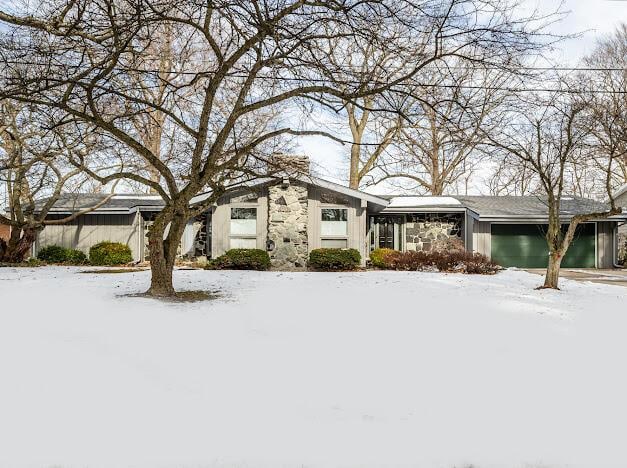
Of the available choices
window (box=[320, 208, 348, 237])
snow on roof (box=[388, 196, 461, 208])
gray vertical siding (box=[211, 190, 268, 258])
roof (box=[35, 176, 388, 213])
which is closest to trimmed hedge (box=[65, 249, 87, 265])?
roof (box=[35, 176, 388, 213])

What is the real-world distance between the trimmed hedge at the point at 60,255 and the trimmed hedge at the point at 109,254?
425mm

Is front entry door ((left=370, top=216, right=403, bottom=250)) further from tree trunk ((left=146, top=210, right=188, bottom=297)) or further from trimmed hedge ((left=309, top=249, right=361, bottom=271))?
tree trunk ((left=146, top=210, right=188, bottom=297))

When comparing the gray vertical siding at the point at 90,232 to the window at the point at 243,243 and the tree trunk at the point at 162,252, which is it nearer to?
the window at the point at 243,243

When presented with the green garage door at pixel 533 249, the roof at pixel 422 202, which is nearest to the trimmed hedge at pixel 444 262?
the roof at pixel 422 202

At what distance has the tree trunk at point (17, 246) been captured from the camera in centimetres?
1580

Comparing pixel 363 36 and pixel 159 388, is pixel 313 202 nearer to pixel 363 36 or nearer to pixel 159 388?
pixel 363 36

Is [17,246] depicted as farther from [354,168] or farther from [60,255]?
[354,168]

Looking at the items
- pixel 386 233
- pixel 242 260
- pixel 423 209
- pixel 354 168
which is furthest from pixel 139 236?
pixel 423 209

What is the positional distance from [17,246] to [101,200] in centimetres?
371

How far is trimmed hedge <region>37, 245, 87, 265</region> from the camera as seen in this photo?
16.4 metres

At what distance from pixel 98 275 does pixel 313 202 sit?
725 cm

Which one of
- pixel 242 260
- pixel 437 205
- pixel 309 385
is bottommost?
pixel 309 385

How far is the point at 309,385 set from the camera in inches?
159

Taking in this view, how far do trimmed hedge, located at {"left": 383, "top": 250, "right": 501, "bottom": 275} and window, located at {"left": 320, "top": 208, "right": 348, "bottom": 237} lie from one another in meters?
1.97
